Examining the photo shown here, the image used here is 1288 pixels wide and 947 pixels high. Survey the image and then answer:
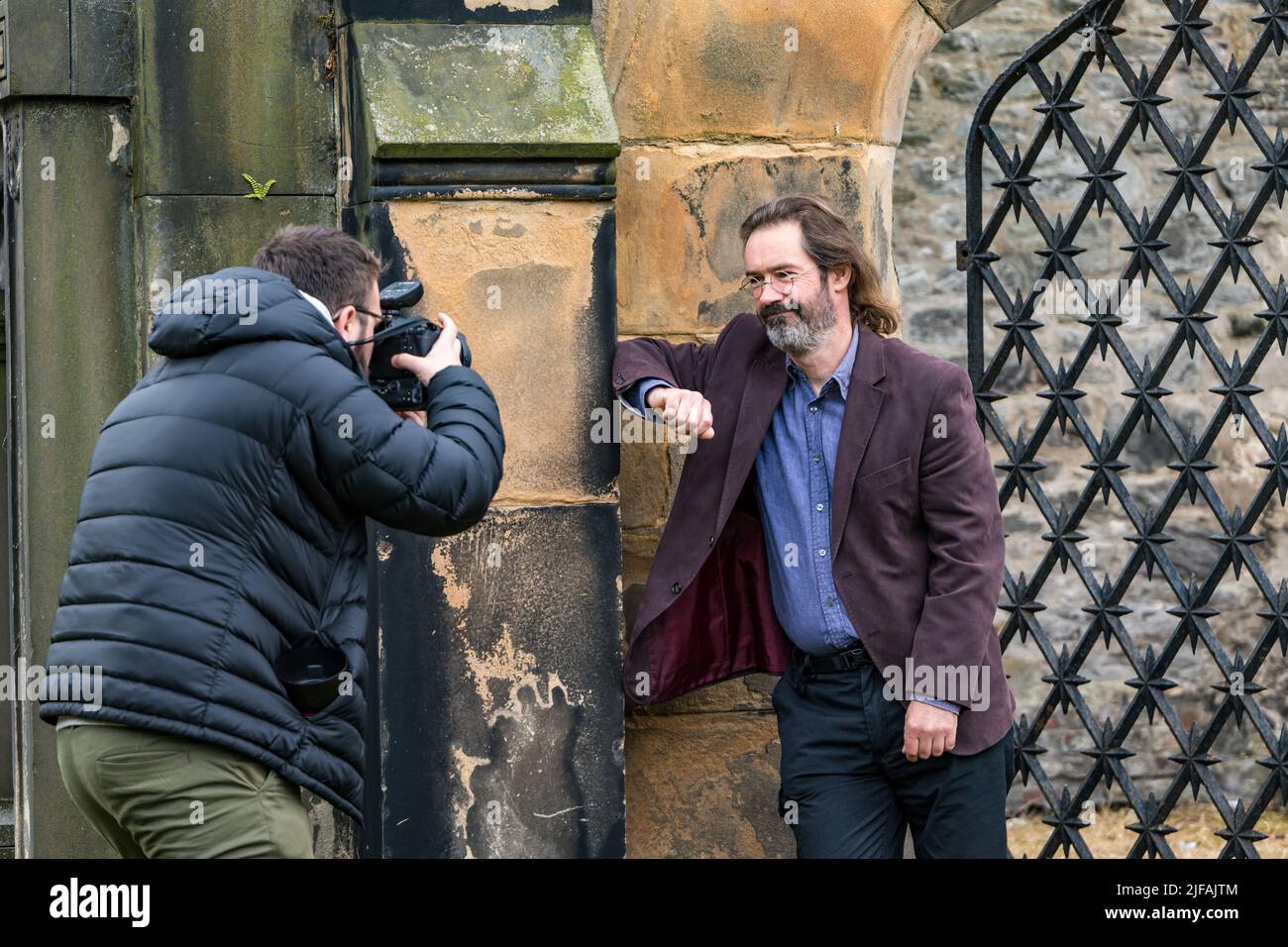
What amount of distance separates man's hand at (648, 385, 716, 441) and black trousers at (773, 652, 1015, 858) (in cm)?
51

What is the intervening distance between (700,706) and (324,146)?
1.51 meters

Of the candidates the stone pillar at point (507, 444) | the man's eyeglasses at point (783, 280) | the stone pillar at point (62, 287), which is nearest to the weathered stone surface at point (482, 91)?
the stone pillar at point (507, 444)

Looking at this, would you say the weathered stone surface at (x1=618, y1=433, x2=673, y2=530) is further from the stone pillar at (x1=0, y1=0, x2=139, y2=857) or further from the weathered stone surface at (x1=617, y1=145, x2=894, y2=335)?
the stone pillar at (x1=0, y1=0, x2=139, y2=857)

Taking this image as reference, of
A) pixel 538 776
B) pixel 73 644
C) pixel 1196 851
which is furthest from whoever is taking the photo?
pixel 1196 851

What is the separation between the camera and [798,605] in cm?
361

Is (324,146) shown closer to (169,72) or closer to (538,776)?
(169,72)

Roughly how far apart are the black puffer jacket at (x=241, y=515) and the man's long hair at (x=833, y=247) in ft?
3.11

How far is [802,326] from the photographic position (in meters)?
3.61

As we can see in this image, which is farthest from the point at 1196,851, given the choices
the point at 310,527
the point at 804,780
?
the point at 310,527

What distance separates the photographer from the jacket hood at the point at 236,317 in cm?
290

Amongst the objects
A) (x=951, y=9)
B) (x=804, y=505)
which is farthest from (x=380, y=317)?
(x=951, y=9)

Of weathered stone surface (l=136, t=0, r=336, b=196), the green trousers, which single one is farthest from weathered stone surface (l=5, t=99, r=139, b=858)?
the green trousers

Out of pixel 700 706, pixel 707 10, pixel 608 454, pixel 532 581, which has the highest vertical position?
pixel 707 10

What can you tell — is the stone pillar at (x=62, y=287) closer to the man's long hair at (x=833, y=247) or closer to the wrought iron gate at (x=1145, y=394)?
the man's long hair at (x=833, y=247)
